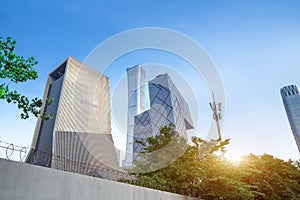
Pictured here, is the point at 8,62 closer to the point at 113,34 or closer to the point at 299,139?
the point at 113,34

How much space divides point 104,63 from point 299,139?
307 ft

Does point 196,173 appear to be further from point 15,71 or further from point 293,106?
point 293,106

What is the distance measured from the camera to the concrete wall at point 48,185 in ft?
10.3

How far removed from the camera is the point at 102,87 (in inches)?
1086

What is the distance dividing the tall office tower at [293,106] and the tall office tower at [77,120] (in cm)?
8212

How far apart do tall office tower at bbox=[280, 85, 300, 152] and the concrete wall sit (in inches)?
3699

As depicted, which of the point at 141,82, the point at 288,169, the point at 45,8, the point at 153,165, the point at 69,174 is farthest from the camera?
the point at 141,82

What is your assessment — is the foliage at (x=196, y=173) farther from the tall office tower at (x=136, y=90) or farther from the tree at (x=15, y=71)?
the tall office tower at (x=136, y=90)

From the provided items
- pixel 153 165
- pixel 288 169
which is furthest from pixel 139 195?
pixel 288 169

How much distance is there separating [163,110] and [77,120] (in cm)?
2598

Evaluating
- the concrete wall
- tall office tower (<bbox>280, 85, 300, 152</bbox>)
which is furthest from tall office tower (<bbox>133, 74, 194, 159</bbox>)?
tall office tower (<bbox>280, 85, 300, 152</bbox>)

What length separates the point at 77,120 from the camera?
71.6 ft

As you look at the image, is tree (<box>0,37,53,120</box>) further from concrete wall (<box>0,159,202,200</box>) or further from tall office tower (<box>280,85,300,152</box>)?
tall office tower (<box>280,85,300,152</box>)

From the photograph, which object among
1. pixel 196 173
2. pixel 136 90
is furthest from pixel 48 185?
pixel 136 90
